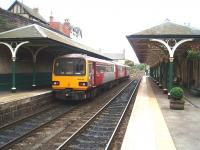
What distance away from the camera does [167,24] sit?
24.5 metres

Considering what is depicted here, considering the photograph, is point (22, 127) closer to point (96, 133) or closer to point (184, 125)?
point (96, 133)

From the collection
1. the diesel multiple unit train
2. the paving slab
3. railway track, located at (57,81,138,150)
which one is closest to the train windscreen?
the diesel multiple unit train

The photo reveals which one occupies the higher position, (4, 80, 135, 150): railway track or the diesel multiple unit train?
the diesel multiple unit train

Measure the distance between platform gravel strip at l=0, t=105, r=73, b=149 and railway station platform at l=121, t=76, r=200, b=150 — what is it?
3.25m

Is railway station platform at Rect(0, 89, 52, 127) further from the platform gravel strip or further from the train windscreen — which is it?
the train windscreen

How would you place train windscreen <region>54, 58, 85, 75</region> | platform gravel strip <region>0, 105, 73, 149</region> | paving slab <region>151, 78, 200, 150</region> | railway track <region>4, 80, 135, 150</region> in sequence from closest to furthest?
paving slab <region>151, 78, 200, 150</region> → railway track <region>4, 80, 135, 150</region> → platform gravel strip <region>0, 105, 73, 149</region> → train windscreen <region>54, 58, 85, 75</region>

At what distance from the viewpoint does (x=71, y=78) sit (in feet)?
63.4

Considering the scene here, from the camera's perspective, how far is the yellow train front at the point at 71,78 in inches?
756

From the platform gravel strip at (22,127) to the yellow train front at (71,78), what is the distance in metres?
1.97

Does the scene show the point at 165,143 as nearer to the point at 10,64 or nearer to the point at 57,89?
the point at 57,89

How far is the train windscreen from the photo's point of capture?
19406mm

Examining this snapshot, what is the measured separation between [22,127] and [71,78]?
678 centimetres

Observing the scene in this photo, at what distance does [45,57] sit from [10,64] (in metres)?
6.49

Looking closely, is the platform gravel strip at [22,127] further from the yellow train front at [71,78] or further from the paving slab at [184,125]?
the paving slab at [184,125]
